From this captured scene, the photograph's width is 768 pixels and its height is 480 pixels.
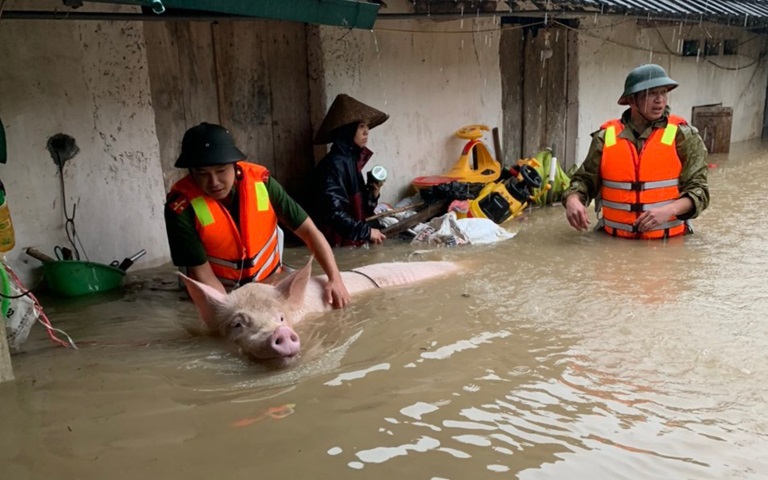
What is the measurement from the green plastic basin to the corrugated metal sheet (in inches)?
222

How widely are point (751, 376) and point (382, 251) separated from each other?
396cm

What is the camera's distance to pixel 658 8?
933 centimetres

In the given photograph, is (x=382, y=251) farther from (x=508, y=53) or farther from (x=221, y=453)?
(x=508, y=53)

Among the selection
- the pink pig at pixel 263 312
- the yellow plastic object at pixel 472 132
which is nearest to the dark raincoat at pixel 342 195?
the pink pig at pixel 263 312

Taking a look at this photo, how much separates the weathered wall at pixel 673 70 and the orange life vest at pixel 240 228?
323 inches

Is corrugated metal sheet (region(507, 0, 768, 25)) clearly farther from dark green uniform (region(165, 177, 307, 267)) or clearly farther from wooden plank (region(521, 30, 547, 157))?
dark green uniform (region(165, 177, 307, 267))

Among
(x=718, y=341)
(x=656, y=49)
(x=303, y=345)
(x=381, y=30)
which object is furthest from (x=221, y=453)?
(x=656, y=49)

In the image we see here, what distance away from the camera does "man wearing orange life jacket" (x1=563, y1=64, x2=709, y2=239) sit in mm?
6141

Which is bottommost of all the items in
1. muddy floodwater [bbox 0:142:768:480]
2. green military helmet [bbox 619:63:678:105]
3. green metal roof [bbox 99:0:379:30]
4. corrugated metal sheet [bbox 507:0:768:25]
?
muddy floodwater [bbox 0:142:768:480]

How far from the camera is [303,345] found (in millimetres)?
4105

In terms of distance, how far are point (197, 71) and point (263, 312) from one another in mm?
3624

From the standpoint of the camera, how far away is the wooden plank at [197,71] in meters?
6.51

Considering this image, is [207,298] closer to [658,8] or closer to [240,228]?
[240,228]

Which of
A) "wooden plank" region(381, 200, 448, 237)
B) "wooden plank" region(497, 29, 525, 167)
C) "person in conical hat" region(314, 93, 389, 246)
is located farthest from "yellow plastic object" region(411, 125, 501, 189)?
"person in conical hat" region(314, 93, 389, 246)
